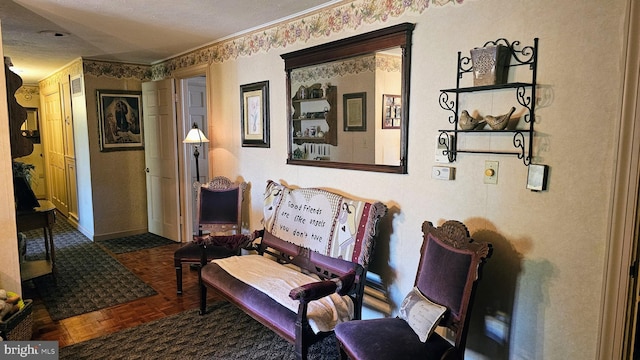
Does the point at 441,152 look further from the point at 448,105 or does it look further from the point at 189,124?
the point at 189,124

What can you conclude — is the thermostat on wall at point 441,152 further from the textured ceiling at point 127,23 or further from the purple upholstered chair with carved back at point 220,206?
the purple upholstered chair with carved back at point 220,206

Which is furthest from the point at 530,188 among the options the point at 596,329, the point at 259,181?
the point at 259,181

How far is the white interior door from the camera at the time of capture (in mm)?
4828

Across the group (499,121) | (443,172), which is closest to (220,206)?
(443,172)

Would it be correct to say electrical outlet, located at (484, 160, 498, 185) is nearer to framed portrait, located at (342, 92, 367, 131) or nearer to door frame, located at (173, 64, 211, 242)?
framed portrait, located at (342, 92, 367, 131)

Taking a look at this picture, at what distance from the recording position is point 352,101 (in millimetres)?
2781

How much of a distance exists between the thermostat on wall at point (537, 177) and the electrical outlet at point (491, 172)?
0.53 ft

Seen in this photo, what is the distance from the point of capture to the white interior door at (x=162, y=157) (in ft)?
15.8

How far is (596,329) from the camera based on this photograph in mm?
1735

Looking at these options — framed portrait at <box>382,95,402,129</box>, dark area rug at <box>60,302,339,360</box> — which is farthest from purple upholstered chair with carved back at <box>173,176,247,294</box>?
framed portrait at <box>382,95,402,129</box>

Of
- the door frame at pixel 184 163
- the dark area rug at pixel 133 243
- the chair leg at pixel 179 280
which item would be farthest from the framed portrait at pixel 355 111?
the dark area rug at pixel 133 243

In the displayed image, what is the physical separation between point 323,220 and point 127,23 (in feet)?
7.61

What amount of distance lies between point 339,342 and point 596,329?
1158mm

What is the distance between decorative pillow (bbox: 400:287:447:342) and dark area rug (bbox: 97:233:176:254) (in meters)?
3.76
